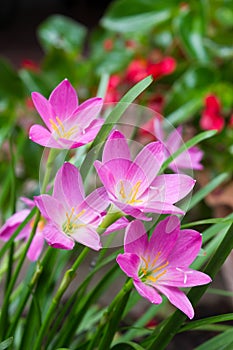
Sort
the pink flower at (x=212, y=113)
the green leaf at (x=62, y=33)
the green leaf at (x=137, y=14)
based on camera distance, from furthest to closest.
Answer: the green leaf at (x=62, y=33) → the green leaf at (x=137, y=14) → the pink flower at (x=212, y=113)

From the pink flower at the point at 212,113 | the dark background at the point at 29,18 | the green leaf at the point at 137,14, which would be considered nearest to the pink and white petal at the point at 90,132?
the pink flower at the point at 212,113

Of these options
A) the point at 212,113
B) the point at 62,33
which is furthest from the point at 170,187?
the point at 62,33

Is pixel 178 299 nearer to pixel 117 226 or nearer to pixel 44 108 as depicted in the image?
pixel 117 226

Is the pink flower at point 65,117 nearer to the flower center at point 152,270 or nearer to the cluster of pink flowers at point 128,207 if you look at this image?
the cluster of pink flowers at point 128,207

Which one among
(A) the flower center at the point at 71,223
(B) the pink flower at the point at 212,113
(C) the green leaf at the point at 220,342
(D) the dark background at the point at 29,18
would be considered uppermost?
(A) the flower center at the point at 71,223

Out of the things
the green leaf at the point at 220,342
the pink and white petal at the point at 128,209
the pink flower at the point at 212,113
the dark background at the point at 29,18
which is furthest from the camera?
the dark background at the point at 29,18

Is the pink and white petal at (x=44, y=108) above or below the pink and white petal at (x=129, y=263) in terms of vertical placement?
above

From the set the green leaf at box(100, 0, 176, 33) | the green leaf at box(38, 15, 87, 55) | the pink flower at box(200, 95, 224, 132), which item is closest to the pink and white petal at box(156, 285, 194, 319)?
the pink flower at box(200, 95, 224, 132)

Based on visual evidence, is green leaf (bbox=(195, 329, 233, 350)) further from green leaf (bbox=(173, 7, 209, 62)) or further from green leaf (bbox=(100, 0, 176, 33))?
green leaf (bbox=(100, 0, 176, 33))
